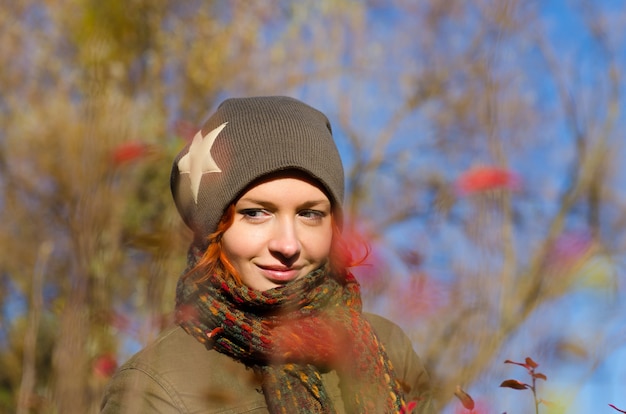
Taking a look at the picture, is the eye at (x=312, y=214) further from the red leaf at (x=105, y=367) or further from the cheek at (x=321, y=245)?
the red leaf at (x=105, y=367)

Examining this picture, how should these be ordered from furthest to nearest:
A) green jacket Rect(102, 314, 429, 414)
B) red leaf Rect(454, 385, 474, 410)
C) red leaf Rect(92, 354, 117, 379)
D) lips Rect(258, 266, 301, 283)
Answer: red leaf Rect(92, 354, 117, 379)
lips Rect(258, 266, 301, 283)
green jacket Rect(102, 314, 429, 414)
red leaf Rect(454, 385, 474, 410)

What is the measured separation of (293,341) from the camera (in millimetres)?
1643

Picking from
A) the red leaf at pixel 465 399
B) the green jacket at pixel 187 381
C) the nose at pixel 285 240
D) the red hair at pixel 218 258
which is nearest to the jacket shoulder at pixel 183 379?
the green jacket at pixel 187 381

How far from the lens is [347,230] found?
6.14 ft

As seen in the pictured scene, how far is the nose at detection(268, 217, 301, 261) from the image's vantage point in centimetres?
165

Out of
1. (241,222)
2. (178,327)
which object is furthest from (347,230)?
(178,327)

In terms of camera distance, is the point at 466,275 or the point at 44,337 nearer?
the point at 466,275

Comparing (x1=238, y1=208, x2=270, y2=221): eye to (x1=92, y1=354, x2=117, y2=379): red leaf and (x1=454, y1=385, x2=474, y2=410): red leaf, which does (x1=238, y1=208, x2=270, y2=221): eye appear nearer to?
(x1=92, y1=354, x2=117, y2=379): red leaf

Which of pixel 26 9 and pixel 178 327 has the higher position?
pixel 26 9

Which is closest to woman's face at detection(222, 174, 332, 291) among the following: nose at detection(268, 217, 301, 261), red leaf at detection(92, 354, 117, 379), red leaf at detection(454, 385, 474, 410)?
nose at detection(268, 217, 301, 261)

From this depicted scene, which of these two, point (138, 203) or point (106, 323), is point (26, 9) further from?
point (106, 323)

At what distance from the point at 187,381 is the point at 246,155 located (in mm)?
510

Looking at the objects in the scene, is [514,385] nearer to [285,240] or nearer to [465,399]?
[465,399]

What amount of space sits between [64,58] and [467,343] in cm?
613
